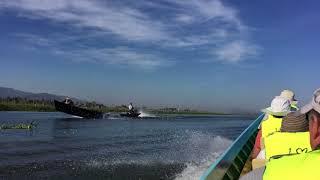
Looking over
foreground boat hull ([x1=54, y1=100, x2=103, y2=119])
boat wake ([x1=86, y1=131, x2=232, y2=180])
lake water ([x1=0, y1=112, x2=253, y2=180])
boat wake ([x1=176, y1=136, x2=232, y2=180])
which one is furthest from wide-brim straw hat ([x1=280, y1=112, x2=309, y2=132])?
foreground boat hull ([x1=54, y1=100, x2=103, y2=119])

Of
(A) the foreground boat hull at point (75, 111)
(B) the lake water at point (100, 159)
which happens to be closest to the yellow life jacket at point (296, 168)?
(B) the lake water at point (100, 159)

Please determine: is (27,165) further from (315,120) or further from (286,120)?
(315,120)

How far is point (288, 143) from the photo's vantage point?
170 inches

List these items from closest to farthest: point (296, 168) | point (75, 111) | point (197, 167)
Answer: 1. point (296, 168)
2. point (197, 167)
3. point (75, 111)

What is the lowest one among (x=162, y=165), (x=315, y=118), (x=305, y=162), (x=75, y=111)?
(x=162, y=165)

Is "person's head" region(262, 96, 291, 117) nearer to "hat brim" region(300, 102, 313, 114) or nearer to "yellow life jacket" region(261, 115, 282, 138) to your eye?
"yellow life jacket" region(261, 115, 282, 138)

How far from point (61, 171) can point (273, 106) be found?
10.9 meters

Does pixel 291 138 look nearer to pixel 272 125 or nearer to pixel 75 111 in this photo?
pixel 272 125

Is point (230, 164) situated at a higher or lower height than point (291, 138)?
lower

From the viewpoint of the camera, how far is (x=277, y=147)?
4.42 meters

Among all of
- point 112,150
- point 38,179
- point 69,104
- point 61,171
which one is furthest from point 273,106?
point 69,104

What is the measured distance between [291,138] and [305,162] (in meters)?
1.59

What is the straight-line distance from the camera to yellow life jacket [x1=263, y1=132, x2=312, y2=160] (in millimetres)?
4176

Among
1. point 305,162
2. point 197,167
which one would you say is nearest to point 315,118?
point 305,162
